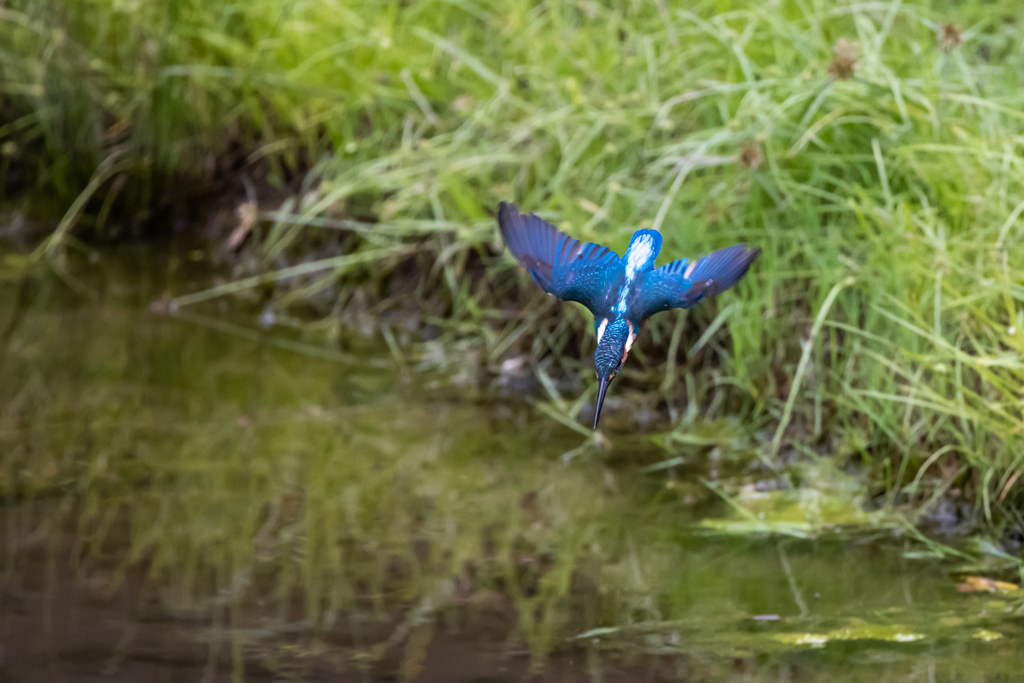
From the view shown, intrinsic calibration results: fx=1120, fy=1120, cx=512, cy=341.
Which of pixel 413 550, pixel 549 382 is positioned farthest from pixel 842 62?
pixel 413 550

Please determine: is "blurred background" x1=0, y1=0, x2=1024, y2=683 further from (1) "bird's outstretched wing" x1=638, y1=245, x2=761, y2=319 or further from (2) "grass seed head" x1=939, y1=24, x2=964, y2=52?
A: (1) "bird's outstretched wing" x1=638, y1=245, x2=761, y2=319

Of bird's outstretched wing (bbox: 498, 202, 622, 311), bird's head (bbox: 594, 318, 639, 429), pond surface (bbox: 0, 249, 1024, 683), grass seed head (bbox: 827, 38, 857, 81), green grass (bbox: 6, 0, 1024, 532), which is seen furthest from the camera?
green grass (bbox: 6, 0, 1024, 532)

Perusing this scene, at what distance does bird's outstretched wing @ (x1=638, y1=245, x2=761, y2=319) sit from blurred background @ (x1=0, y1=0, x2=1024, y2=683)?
68 centimetres

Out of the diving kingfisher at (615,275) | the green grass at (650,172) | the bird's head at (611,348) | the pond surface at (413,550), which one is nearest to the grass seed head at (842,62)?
the green grass at (650,172)

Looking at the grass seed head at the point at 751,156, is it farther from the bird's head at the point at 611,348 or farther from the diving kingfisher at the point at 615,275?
the bird's head at the point at 611,348

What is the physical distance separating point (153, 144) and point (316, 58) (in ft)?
2.44

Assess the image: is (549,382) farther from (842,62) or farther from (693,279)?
(693,279)

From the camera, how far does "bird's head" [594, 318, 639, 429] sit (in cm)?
78

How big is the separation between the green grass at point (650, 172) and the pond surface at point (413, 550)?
16 cm

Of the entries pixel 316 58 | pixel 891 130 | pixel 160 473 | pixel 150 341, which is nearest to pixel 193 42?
pixel 316 58

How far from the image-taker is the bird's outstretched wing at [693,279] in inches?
33.5

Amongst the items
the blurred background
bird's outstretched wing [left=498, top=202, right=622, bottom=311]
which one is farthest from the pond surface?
bird's outstretched wing [left=498, top=202, right=622, bottom=311]

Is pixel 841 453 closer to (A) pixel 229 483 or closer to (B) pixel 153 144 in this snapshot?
(A) pixel 229 483

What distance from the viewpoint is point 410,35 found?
2859 millimetres
